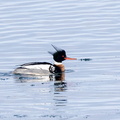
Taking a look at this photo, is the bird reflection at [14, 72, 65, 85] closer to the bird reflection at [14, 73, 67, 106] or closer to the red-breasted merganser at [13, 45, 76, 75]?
the bird reflection at [14, 73, 67, 106]

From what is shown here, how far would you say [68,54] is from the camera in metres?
25.7

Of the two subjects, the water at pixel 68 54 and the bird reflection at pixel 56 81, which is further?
the bird reflection at pixel 56 81

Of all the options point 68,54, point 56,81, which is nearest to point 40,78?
point 56,81

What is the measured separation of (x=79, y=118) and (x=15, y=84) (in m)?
5.08

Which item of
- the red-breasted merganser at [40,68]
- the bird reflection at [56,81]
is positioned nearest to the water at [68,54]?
the bird reflection at [56,81]

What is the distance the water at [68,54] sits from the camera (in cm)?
1644

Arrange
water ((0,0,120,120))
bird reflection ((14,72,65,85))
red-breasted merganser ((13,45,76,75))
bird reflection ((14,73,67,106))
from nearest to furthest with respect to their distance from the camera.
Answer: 1. water ((0,0,120,120))
2. bird reflection ((14,73,67,106))
3. bird reflection ((14,72,65,85))
4. red-breasted merganser ((13,45,76,75))

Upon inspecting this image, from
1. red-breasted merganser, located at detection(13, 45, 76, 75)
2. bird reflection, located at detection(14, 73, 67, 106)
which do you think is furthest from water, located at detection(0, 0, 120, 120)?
red-breasted merganser, located at detection(13, 45, 76, 75)

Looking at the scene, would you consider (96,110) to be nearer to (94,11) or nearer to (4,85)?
(4,85)

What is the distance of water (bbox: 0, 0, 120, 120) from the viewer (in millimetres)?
16438

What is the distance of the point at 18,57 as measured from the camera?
25062mm

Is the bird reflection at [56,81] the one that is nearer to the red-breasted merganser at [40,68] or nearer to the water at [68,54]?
the water at [68,54]

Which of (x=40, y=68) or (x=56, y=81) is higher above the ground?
(x=40, y=68)

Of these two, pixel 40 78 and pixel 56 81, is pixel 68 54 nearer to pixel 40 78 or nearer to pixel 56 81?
pixel 40 78
